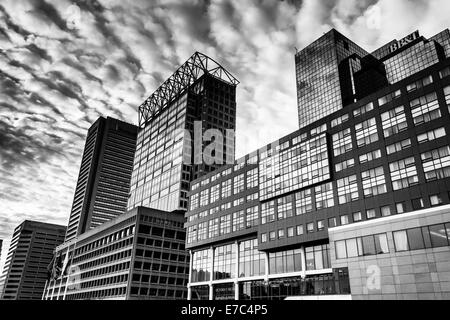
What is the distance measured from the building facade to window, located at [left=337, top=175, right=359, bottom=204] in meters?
71.4

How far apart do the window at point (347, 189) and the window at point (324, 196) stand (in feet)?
5.52

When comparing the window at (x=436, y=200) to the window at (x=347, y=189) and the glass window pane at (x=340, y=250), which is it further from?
the glass window pane at (x=340, y=250)

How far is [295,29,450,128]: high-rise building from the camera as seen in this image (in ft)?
577

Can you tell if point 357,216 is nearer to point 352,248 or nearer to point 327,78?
point 352,248

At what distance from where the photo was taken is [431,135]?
177 feet

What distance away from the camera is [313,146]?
70.6 m

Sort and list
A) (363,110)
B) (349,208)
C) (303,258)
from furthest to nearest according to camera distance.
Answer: (303,258) < (363,110) < (349,208)

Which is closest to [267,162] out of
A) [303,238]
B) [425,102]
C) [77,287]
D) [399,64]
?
[303,238]

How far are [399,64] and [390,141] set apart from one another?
149447 mm

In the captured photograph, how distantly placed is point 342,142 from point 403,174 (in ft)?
45.5

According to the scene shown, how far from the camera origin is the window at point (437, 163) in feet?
167

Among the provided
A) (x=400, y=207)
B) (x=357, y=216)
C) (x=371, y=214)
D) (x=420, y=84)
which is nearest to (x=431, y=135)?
(x=420, y=84)

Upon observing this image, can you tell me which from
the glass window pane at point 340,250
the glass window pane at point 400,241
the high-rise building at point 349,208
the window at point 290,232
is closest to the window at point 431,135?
the high-rise building at point 349,208
